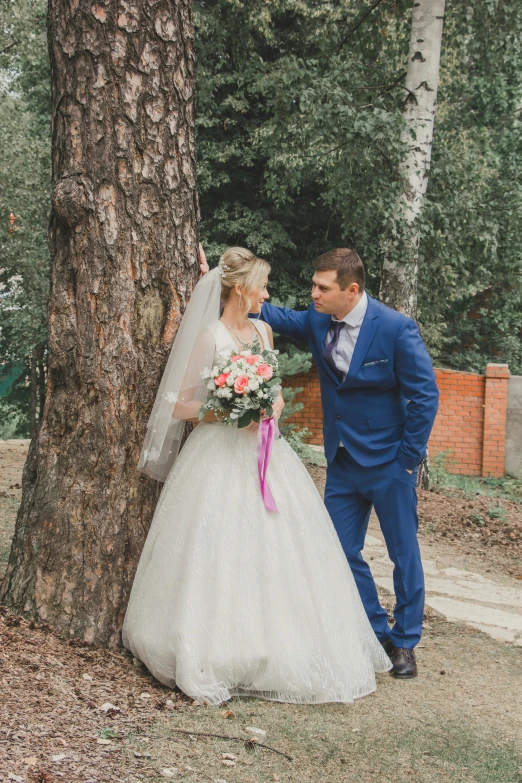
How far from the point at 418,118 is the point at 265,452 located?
6.59 m

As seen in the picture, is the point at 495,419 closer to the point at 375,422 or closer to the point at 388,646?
the point at 388,646

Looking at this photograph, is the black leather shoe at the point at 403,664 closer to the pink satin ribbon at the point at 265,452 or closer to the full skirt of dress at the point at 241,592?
the full skirt of dress at the point at 241,592

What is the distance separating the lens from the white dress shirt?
449 cm

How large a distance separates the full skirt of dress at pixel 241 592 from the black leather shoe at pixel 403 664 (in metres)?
0.34

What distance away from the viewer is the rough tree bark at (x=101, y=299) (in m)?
3.99

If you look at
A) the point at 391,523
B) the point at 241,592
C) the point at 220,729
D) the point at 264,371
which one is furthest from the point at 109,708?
the point at 391,523

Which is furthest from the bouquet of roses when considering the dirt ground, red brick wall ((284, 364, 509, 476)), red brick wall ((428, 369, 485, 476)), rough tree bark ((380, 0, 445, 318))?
red brick wall ((428, 369, 485, 476))

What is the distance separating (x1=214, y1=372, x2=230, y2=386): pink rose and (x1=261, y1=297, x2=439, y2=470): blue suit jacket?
81cm

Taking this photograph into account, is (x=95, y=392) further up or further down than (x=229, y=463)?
further up

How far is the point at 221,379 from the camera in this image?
397cm

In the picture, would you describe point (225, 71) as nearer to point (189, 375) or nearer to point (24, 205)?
point (24, 205)

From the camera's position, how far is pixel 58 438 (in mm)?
4094

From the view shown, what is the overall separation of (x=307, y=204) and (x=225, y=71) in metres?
3.39

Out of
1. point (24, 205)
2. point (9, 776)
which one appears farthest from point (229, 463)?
point (24, 205)
